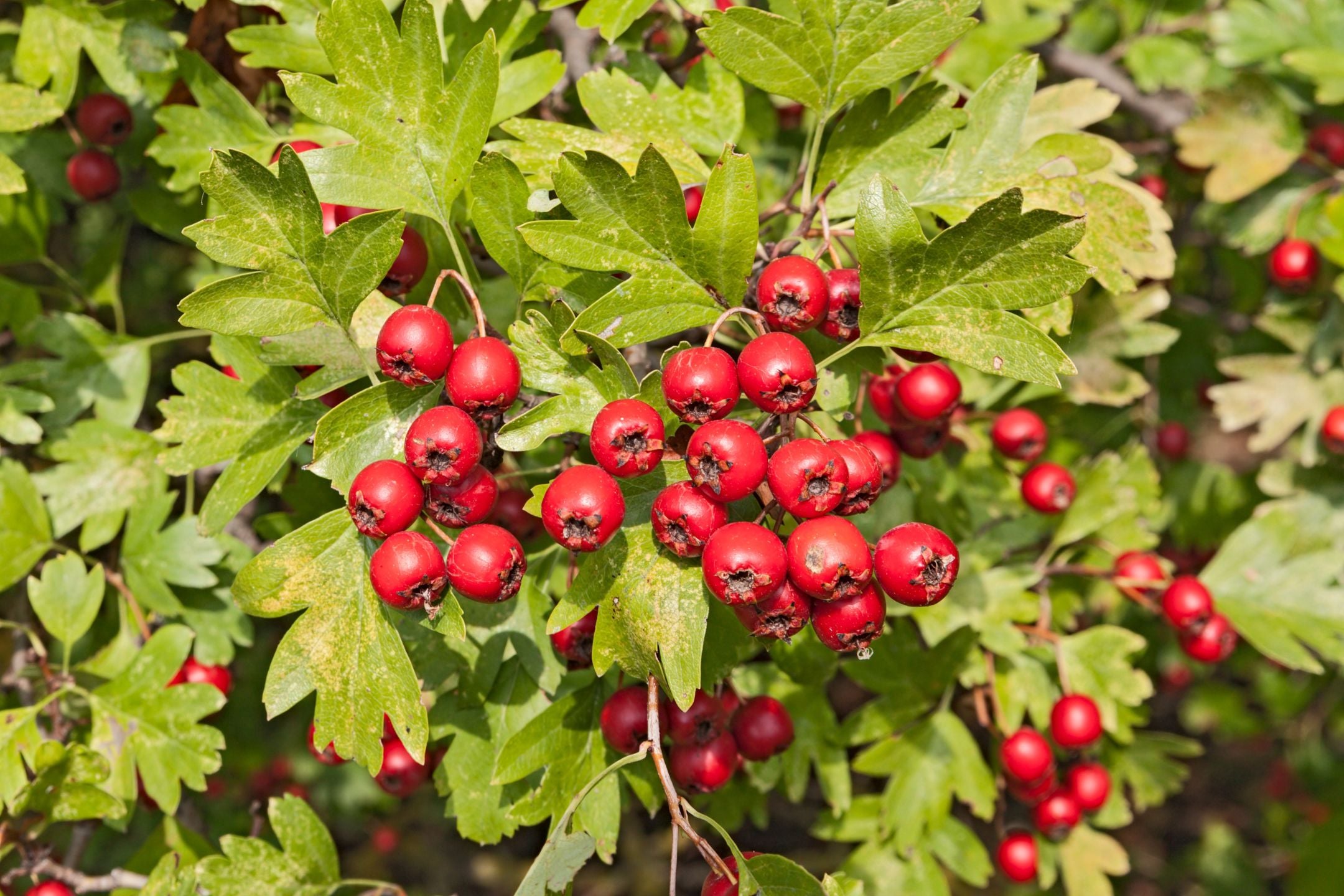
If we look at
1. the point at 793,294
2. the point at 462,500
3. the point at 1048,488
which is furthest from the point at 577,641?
the point at 1048,488

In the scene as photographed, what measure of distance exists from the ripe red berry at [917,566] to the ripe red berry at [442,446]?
25.7 inches

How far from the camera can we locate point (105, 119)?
248cm

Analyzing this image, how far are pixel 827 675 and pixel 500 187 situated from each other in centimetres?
134

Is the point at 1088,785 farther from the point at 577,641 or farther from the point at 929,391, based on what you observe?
the point at 577,641

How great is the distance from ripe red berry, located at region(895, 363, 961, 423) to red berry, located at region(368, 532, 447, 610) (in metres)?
0.97

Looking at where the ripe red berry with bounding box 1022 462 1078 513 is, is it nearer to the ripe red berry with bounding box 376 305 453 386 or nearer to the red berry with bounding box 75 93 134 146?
the ripe red berry with bounding box 376 305 453 386

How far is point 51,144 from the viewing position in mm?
2699

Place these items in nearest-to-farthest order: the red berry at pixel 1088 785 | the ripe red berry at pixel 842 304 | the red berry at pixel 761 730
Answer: the ripe red berry at pixel 842 304 → the red berry at pixel 761 730 → the red berry at pixel 1088 785

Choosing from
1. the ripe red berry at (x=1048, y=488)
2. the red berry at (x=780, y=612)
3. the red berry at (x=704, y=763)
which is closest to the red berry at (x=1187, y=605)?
the ripe red berry at (x=1048, y=488)

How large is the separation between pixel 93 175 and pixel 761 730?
218 cm

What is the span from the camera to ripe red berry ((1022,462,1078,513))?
2.61 meters

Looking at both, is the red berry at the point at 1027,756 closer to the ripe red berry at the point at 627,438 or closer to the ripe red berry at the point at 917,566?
the ripe red berry at the point at 917,566

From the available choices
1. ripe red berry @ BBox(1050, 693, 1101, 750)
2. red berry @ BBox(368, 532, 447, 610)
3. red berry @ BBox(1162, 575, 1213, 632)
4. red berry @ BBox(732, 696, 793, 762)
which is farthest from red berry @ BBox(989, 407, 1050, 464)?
red berry @ BBox(368, 532, 447, 610)

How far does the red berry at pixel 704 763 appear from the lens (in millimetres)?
1912
